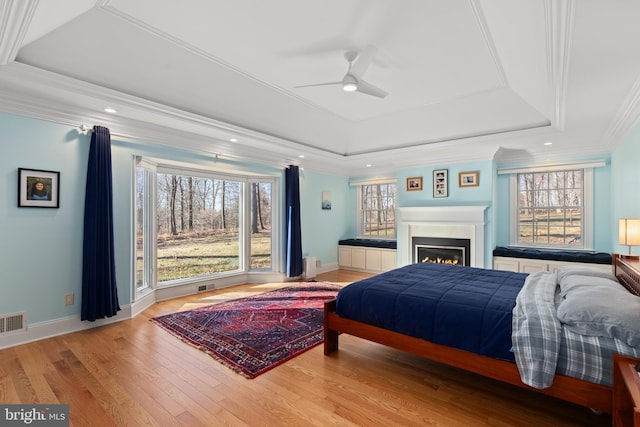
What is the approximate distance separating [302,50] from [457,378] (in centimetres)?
316

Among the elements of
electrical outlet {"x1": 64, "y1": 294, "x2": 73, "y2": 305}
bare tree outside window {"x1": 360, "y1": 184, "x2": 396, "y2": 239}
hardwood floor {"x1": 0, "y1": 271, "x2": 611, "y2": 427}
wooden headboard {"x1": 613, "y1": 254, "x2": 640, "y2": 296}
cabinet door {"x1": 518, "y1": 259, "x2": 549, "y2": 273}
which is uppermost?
bare tree outside window {"x1": 360, "y1": 184, "x2": 396, "y2": 239}

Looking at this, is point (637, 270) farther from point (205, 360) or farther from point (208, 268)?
point (208, 268)

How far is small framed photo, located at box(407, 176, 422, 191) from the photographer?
19.8 ft

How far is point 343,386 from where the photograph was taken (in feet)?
7.63

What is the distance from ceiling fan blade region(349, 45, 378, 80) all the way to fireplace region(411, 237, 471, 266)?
12.7 feet

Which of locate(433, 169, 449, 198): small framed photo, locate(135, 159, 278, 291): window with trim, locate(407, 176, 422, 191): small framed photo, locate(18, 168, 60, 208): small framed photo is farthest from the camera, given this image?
locate(407, 176, 422, 191): small framed photo

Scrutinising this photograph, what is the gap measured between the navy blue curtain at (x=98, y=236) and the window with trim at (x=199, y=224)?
0.53m

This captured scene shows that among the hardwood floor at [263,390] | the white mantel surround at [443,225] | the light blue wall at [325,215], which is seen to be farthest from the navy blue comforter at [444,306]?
the light blue wall at [325,215]

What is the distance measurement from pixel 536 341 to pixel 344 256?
17.1 feet

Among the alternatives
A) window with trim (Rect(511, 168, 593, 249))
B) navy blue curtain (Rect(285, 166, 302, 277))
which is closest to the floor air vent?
navy blue curtain (Rect(285, 166, 302, 277))

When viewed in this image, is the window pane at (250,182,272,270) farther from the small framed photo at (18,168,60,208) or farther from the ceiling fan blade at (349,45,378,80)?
the ceiling fan blade at (349,45,378,80)

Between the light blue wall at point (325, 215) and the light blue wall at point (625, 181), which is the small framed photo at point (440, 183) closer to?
the light blue wall at point (325, 215)

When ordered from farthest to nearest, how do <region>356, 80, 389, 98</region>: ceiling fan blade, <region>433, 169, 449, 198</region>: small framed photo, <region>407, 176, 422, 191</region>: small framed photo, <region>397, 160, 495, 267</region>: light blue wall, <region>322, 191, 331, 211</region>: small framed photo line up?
1. <region>322, 191, 331, 211</region>: small framed photo
2. <region>407, 176, 422, 191</region>: small framed photo
3. <region>433, 169, 449, 198</region>: small framed photo
4. <region>397, 160, 495, 267</region>: light blue wall
5. <region>356, 80, 389, 98</region>: ceiling fan blade

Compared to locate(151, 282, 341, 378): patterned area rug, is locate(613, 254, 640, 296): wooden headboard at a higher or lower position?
higher
